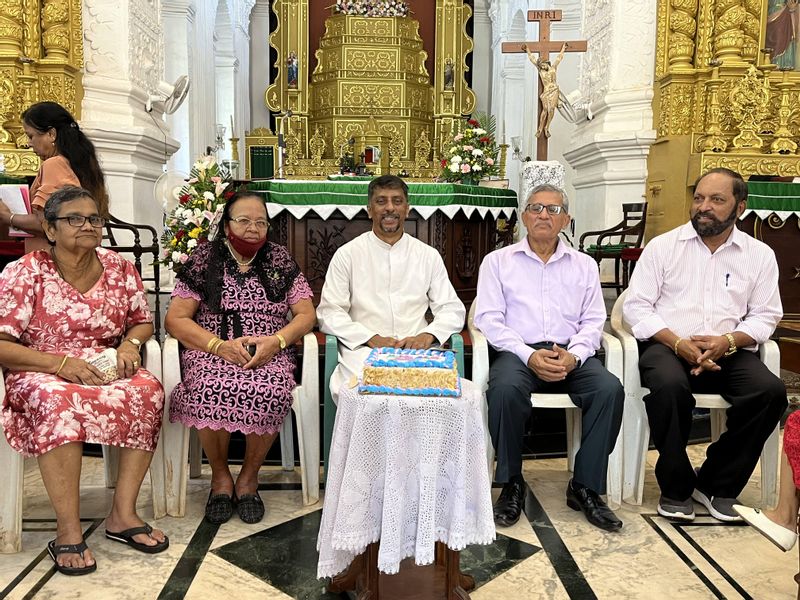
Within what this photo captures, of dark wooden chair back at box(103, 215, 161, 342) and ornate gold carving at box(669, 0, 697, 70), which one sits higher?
ornate gold carving at box(669, 0, 697, 70)

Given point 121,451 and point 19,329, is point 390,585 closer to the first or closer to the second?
point 121,451

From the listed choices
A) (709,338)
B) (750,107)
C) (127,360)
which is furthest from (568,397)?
(750,107)

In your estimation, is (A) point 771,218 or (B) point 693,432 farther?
(A) point 771,218

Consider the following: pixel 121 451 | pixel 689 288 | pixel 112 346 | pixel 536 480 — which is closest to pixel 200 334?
pixel 112 346

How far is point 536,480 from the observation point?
12.0 ft

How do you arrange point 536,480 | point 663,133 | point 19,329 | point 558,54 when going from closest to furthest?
point 19,329
point 536,480
point 558,54
point 663,133

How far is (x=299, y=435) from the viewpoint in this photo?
3289 mm

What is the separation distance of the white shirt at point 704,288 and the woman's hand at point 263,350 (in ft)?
5.45

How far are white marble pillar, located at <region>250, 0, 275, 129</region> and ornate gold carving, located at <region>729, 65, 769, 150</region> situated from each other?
918cm

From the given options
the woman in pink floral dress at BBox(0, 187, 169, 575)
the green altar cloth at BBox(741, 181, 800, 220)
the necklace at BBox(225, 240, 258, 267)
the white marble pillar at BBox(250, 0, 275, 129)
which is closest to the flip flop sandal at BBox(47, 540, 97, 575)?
the woman in pink floral dress at BBox(0, 187, 169, 575)

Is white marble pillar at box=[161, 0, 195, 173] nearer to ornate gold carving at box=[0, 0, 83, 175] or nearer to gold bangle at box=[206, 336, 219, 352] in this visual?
ornate gold carving at box=[0, 0, 83, 175]

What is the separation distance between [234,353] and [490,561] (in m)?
1.32

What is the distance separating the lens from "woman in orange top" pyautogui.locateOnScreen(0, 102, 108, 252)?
3492 millimetres

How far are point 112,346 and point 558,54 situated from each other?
4.79 meters
